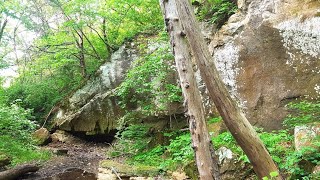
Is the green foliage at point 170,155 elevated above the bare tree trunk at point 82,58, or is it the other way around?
the bare tree trunk at point 82,58

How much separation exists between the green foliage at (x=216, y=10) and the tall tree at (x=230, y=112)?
5.03 meters

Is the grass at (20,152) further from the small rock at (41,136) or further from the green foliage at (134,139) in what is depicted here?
the green foliage at (134,139)

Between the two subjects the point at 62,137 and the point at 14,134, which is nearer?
the point at 14,134

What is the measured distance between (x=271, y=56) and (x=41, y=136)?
34.1 feet

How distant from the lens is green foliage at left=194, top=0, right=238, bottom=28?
873 cm

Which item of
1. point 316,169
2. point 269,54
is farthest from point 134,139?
point 316,169

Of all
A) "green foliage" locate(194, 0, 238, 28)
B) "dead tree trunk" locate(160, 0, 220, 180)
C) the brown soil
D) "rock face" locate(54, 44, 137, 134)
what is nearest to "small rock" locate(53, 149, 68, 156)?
the brown soil

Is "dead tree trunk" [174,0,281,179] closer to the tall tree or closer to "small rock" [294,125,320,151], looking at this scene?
the tall tree

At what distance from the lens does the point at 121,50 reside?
1205 cm

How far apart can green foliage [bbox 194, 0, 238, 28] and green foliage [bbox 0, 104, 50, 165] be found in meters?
7.08

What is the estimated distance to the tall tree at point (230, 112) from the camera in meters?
3.97

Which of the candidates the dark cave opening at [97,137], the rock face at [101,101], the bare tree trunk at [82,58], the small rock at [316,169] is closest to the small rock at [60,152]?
the rock face at [101,101]

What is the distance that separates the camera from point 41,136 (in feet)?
40.5

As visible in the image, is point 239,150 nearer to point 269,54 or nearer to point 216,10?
point 269,54
